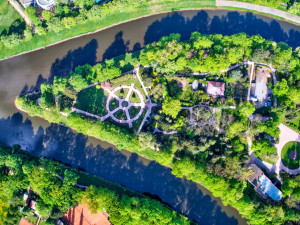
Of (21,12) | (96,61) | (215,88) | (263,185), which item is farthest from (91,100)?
(263,185)

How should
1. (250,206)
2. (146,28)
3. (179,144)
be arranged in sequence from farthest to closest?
(146,28)
(179,144)
(250,206)

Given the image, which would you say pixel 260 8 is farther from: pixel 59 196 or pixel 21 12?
pixel 59 196

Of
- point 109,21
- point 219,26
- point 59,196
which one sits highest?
point 219,26

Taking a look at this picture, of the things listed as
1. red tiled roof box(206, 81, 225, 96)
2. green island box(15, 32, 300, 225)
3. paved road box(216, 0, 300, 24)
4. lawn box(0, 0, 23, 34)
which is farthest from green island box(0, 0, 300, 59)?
red tiled roof box(206, 81, 225, 96)

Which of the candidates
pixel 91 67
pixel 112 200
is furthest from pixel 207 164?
pixel 91 67

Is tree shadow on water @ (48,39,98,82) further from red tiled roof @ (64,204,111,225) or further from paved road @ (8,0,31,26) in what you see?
red tiled roof @ (64,204,111,225)

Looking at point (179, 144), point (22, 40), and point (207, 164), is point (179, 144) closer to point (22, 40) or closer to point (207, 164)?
point (207, 164)
